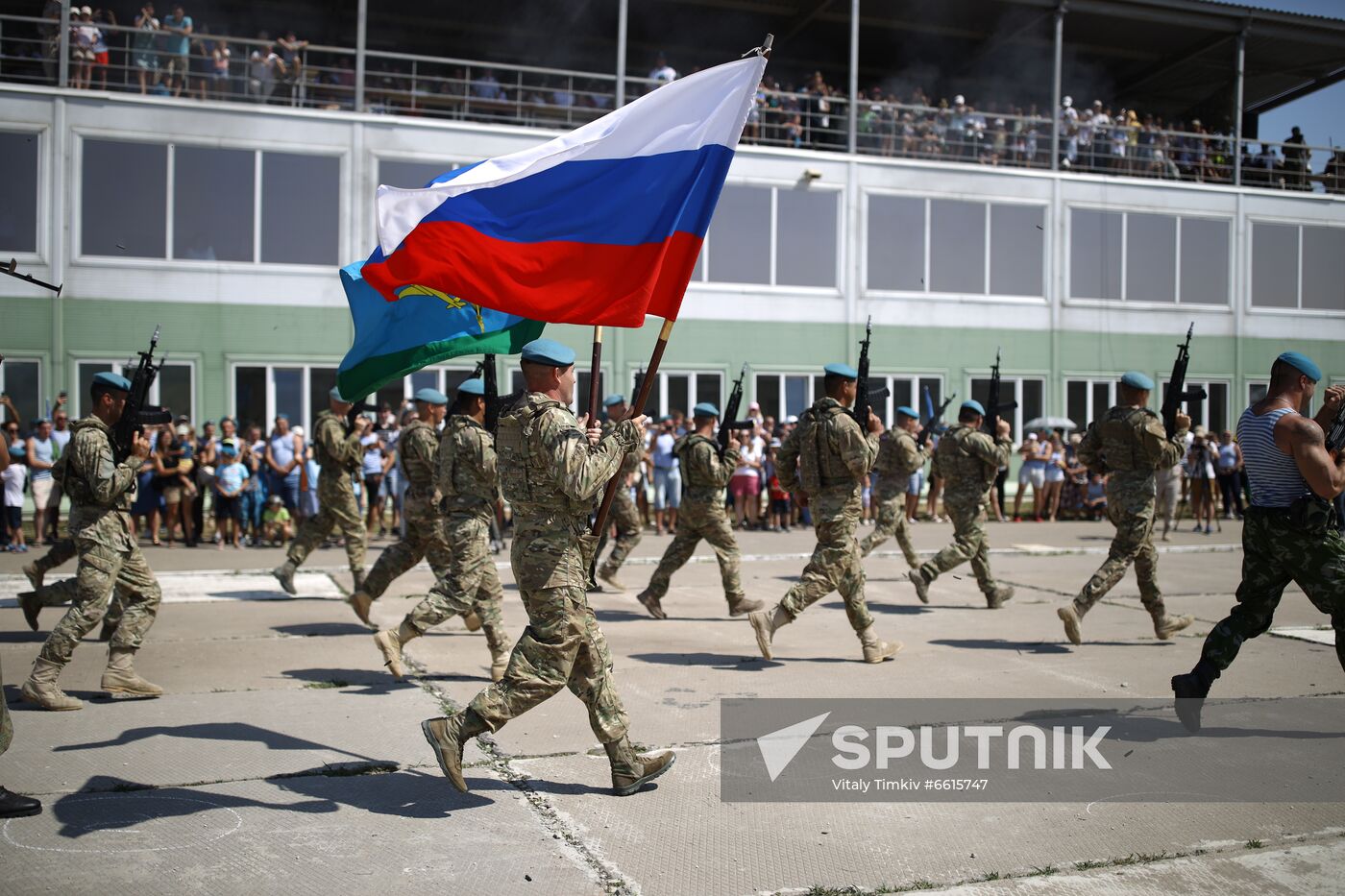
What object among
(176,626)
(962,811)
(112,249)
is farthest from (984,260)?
(962,811)

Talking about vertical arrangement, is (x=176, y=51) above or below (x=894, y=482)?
above

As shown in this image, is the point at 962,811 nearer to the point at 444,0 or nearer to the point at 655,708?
the point at 655,708

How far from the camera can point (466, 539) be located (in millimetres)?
7223

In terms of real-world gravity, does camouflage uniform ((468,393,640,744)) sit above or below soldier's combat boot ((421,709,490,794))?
above

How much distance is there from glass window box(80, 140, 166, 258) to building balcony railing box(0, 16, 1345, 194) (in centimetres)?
123

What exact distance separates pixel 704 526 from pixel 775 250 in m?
13.8

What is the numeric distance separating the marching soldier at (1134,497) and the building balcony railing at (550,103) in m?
14.6

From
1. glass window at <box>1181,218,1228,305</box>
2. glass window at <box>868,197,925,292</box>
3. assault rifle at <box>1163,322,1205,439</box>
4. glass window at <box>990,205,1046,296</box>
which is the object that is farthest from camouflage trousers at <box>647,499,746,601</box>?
glass window at <box>1181,218,1228,305</box>

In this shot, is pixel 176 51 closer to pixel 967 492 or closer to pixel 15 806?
pixel 967 492

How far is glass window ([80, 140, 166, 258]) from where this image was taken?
61.2 ft

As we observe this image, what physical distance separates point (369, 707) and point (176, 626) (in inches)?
131

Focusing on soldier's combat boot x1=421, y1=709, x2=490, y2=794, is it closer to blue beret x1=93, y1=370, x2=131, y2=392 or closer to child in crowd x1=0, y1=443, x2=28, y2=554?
blue beret x1=93, y1=370, x2=131, y2=392

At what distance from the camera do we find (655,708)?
627 centimetres

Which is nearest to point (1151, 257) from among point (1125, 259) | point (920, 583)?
point (1125, 259)
